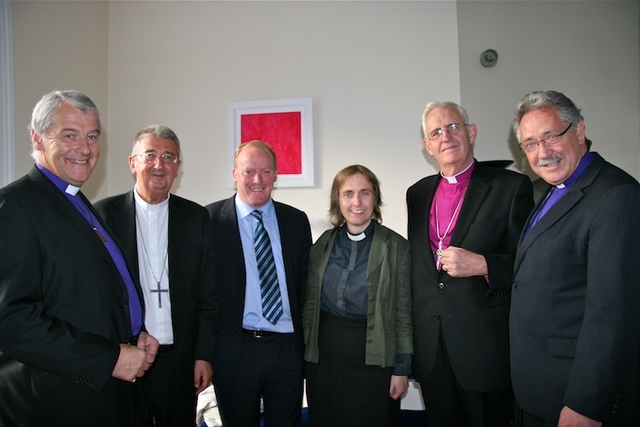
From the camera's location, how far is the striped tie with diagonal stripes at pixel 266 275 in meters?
2.25

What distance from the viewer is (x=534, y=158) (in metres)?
1.77

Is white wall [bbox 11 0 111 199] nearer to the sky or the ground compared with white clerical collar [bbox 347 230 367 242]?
nearer to the sky

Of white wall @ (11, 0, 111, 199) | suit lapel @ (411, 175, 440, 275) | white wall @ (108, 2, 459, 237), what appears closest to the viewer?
suit lapel @ (411, 175, 440, 275)

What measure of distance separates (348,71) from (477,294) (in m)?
2.28

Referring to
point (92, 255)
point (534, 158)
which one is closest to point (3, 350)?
point (92, 255)

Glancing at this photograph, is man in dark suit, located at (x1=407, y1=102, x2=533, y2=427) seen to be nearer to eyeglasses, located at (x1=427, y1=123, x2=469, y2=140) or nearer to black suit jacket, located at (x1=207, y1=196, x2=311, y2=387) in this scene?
eyeglasses, located at (x1=427, y1=123, x2=469, y2=140)

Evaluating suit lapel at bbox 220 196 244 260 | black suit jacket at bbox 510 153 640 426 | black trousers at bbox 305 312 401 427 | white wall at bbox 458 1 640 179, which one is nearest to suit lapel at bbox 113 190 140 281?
suit lapel at bbox 220 196 244 260

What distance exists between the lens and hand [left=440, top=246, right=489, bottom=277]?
6.29 feet

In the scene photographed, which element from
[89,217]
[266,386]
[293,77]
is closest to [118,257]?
[89,217]

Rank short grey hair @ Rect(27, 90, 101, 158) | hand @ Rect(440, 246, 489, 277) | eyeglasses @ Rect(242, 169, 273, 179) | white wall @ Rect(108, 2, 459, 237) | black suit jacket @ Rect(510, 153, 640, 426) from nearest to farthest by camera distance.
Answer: black suit jacket @ Rect(510, 153, 640, 426) → short grey hair @ Rect(27, 90, 101, 158) → hand @ Rect(440, 246, 489, 277) → eyeglasses @ Rect(242, 169, 273, 179) → white wall @ Rect(108, 2, 459, 237)

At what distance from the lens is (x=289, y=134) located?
361cm

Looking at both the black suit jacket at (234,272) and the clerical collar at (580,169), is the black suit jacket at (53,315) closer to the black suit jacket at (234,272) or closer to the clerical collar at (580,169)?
the black suit jacket at (234,272)

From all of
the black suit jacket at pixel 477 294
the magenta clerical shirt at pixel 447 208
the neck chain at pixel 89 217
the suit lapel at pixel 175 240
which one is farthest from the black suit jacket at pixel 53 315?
the magenta clerical shirt at pixel 447 208

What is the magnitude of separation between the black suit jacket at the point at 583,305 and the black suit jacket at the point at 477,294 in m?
0.20
